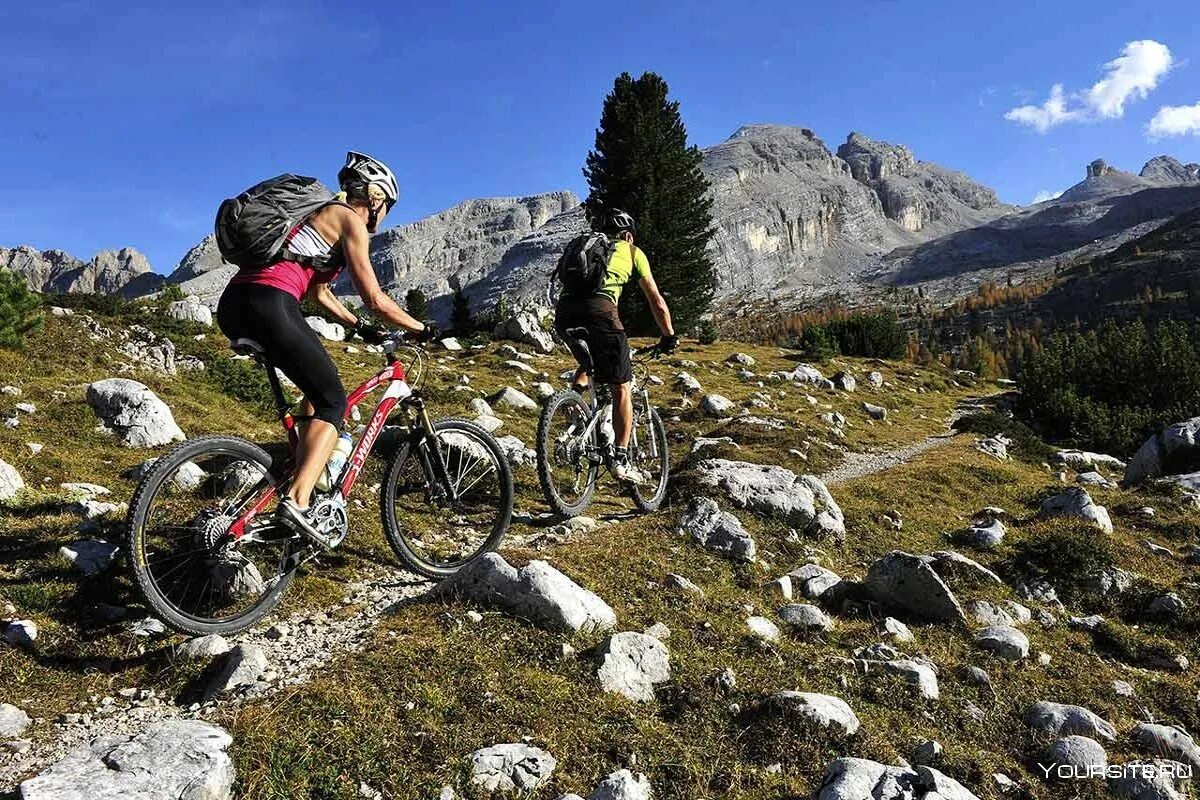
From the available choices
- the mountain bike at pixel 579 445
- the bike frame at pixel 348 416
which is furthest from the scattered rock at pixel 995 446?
the bike frame at pixel 348 416

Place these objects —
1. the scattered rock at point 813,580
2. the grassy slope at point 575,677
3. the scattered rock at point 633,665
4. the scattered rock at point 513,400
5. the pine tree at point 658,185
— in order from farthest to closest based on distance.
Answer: the pine tree at point 658,185 → the scattered rock at point 513,400 → the scattered rock at point 813,580 → the scattered rock at point 633,665 → the grassy slope at point 575,677

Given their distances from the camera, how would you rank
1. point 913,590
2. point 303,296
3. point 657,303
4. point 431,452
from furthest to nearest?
1. point 657,303
2. point 913,590
3. point 431,452
4. point 303,296

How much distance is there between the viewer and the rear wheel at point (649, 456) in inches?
341

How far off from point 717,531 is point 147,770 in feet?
17.3

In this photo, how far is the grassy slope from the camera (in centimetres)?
348

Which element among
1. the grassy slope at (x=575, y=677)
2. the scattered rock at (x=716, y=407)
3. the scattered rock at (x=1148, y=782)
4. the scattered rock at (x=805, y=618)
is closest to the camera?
the grassy slope at (x=575, y=677)

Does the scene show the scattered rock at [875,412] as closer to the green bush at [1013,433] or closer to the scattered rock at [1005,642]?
the green bush at [1013,433]

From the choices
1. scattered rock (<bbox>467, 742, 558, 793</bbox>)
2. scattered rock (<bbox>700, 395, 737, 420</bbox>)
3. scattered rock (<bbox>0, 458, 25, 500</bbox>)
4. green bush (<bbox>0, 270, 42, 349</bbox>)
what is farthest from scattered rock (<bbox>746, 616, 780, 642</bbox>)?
green bush (<bbox>0, 270, 42, 349</bbox>)

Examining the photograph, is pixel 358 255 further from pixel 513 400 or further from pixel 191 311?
pixel 191 311

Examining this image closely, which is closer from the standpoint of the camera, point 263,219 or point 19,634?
point 19,634

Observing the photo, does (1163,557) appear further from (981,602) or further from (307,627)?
(307,627)

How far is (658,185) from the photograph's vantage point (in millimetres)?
38969

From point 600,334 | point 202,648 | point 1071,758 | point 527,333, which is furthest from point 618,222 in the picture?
point 527,333

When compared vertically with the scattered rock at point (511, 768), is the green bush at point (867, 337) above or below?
above
